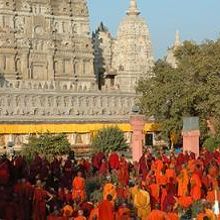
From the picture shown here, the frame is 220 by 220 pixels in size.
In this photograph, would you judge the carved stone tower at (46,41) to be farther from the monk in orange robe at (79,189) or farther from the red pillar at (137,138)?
the monk in orange robe at (79,189)

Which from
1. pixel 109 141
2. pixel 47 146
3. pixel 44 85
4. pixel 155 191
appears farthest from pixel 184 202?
pixel 44 85

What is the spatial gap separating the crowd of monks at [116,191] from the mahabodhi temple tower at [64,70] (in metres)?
25.7

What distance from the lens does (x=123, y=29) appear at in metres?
70.1

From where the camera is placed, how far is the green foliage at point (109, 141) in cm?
4584

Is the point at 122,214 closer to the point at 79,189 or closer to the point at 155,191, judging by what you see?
the point at 155,191

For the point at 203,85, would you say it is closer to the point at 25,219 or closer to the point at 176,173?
the point at 176,173

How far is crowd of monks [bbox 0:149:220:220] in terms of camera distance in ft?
55.6

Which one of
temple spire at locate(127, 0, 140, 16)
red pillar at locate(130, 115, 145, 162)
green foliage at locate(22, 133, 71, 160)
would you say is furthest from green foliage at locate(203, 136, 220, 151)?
temple spire at locate(127, 0, 140, 16)

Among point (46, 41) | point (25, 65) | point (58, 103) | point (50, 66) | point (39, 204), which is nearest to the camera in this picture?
point (39, 204)

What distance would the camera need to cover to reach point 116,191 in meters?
19.6

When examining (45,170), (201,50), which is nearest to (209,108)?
(201,50)

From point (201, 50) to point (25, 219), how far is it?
2846 centimetres

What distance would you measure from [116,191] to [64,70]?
46.0 meters

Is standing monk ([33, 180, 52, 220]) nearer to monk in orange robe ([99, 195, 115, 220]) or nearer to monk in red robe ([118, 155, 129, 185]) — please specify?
monk in orange robe ([99, 195, 115, 220])
